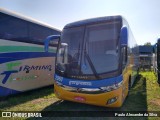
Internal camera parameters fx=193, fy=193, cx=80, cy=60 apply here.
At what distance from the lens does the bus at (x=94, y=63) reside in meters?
6.19

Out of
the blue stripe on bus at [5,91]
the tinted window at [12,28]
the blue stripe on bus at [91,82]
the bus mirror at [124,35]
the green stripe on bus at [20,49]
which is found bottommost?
the blue stripe on bus at [5,91]

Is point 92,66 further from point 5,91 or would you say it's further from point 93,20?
point 5,91

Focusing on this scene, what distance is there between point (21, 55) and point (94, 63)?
161 inches

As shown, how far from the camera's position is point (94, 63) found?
642cm

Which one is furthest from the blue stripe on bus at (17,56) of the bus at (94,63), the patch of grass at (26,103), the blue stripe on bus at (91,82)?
the blue stripe on bus at (91,82)

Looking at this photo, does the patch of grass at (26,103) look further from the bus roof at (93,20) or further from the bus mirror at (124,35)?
the bus mirror at (124,35)

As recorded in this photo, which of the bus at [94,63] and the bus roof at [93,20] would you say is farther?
the bus roof at [93,20]

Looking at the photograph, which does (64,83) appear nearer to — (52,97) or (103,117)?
(103,117)

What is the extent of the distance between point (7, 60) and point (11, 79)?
0.90 meters

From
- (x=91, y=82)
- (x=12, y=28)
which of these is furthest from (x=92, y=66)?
(x=12, y=28)

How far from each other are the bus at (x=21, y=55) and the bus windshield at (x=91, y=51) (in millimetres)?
2443

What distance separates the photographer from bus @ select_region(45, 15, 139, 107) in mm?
6191

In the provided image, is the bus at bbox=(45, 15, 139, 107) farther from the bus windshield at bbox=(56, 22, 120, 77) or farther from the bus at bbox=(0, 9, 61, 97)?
the bus at bbox=(0, 9, 61, 97)

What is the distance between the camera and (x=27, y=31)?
921cm
